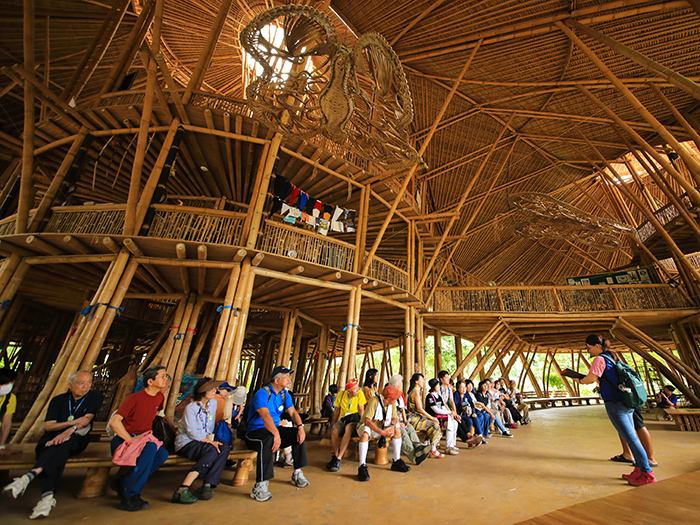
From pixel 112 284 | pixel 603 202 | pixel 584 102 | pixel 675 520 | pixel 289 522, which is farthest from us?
pixel 603 202

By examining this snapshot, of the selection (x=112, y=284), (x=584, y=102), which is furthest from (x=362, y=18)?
(x=112, y=284)

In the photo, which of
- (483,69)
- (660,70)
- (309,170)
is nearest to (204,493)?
(309,170)

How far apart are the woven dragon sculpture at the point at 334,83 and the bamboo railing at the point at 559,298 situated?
803 cm

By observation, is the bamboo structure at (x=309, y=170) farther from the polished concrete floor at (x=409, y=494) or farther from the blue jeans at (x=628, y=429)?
the blue jeans at (x=628, y=429)

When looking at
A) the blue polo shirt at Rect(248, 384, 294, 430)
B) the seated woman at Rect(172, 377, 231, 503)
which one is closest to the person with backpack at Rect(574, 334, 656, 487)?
the blue polo shirt at Rect(248, 384, 294, 430)

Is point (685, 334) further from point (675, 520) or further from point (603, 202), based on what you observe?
point (675, 520)

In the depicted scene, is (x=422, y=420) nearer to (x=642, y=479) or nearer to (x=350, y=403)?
(x=350, y=403)

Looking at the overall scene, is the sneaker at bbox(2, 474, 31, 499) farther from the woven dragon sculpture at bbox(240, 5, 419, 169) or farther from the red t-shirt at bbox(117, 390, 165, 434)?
the woven dragon sculpture at bbox(240, 5, 419, 169)

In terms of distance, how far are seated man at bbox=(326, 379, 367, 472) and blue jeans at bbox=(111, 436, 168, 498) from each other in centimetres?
236

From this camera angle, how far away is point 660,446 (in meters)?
5.84

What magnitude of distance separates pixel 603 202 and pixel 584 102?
427 inches

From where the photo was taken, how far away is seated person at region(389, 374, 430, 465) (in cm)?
473

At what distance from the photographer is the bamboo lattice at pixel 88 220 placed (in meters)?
7.22

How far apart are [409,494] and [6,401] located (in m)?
4.73
